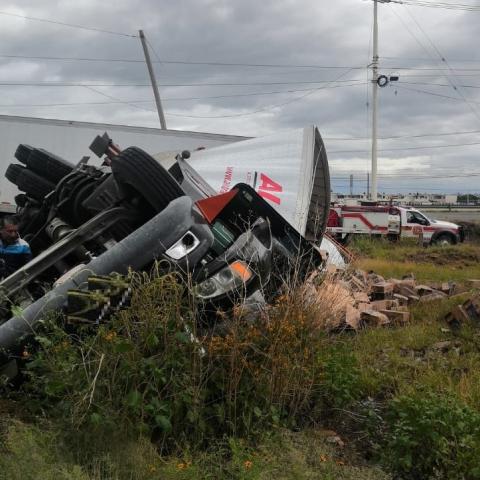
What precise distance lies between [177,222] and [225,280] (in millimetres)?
504

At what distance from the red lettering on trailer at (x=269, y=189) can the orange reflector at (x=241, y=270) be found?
79.9 inches

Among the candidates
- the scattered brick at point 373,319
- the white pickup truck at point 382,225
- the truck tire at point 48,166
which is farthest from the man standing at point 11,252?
the white pickup truck at point 382,225

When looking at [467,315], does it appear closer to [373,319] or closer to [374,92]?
[373,319]

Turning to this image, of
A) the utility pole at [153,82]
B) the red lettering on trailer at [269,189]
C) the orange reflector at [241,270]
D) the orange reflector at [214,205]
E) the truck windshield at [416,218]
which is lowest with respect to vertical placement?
the truck windshield at [416,218]

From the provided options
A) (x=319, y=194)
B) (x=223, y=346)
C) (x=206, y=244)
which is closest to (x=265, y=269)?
(x=206, y=244)

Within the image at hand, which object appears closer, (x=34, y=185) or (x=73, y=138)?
(x=34, y=185)

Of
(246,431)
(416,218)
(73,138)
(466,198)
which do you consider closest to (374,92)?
(416,218)

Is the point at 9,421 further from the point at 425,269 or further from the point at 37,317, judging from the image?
the point at 425,269

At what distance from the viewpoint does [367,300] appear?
8.14 m

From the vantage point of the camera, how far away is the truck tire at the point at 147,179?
15.0 ft

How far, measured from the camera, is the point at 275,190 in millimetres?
6258

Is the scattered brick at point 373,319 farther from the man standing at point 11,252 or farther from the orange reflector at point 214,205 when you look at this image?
the man standing at point 11,252

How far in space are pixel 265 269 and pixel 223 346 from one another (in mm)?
865

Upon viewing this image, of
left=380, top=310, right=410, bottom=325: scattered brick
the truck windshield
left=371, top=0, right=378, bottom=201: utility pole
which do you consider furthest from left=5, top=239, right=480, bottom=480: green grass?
left=371, top=0, right=378, bottom=201: utility pole
